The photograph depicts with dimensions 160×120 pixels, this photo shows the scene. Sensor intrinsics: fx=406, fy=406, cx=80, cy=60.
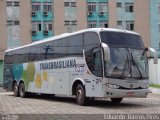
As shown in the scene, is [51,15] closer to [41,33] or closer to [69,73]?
[41,33]

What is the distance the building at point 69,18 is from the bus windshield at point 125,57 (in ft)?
123

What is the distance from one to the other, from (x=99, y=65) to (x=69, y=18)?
39.3 metres

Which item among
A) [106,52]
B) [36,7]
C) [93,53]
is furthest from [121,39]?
[36,7]

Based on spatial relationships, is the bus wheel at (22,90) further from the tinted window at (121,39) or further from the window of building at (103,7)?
the window of building at (103,7)

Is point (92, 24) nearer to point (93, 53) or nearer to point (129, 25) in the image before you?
point (129, 25)

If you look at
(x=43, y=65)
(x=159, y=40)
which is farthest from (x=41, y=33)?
(x=43, y=65)

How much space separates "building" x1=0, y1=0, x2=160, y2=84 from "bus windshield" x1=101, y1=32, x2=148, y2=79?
123ft

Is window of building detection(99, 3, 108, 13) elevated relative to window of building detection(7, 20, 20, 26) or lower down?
elevated

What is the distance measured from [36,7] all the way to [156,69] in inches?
837

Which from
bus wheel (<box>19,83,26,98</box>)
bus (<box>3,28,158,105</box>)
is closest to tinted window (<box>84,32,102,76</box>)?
bus (<box>3,28,158,105</box>)

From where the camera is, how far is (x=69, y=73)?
19906 millimetres

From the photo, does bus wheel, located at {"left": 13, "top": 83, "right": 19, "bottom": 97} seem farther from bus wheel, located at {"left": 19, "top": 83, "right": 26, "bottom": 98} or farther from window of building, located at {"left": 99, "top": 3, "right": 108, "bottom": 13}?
window of building, located at {"left": 99, "top": 3, "right": 108, "bottom": 13}

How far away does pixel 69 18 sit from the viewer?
183 feet

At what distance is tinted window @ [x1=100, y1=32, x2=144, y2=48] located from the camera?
17375mm
